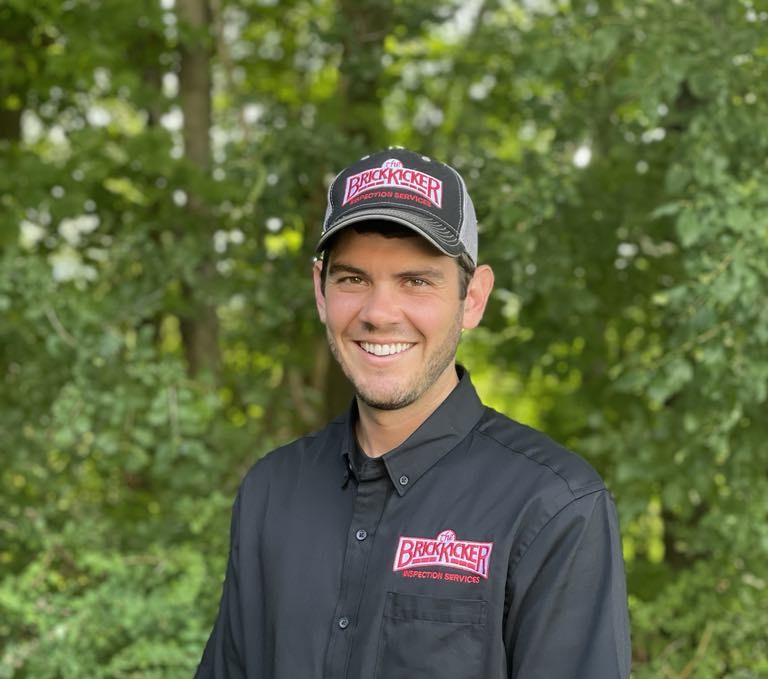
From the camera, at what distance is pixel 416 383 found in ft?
7.64

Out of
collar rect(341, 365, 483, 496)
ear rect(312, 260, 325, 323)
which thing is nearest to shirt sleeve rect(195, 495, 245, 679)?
collar rect(341, 365, 483, 496)

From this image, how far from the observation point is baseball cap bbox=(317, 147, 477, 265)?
227cm

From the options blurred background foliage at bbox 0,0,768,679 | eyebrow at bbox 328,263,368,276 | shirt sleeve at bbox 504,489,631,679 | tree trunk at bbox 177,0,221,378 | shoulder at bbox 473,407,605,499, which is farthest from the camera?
tree trunk at bbox 177,0,221,378

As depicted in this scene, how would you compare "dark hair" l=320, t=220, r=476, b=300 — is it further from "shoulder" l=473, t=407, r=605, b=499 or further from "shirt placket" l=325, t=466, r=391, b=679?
"shirt placket" l=325, t=466, r=391, b=679

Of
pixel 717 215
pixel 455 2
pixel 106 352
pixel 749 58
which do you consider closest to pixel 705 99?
pixel 749 58

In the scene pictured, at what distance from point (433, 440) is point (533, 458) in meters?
0.22

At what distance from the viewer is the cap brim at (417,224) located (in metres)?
2.24

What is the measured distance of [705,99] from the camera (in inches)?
168

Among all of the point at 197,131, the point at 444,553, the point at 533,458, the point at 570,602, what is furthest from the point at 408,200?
the point at 197,131

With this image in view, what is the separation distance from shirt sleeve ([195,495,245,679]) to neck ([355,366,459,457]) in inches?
14.4

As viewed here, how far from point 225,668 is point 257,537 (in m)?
0.31

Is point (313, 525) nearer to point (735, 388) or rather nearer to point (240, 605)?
point (240, 605)

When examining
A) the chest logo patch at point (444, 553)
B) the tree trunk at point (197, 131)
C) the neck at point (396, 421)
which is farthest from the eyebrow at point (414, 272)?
the tree trunk at point (197, 131)

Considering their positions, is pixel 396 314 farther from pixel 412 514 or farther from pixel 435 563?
pixel 435 563
